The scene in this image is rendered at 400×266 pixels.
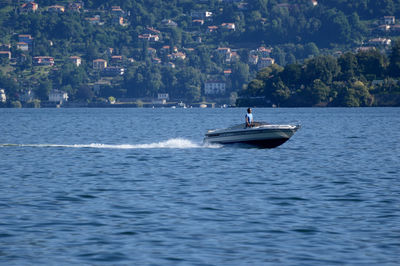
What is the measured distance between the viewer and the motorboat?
50844mm

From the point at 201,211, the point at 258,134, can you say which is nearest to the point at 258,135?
the point at 258,134

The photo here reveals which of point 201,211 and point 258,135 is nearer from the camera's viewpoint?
point 201,211

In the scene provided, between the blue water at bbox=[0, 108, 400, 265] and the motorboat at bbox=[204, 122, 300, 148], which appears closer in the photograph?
the blue water at bbox=[0, 108, 400, 265]

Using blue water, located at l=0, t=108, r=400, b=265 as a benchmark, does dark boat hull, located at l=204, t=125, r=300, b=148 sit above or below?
above

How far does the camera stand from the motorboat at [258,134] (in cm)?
5084

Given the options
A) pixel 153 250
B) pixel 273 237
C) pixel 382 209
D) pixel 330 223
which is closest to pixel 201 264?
pixel 153 250

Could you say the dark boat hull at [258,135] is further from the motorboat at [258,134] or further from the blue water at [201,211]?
the blue water at [201,211]

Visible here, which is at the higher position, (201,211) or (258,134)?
(258,134)

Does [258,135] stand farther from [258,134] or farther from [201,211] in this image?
[201,211]

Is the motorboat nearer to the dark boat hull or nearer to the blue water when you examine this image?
the dark boat hull

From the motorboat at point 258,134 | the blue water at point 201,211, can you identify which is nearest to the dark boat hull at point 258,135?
the motorboat at point 258,134

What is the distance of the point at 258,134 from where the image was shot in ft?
168

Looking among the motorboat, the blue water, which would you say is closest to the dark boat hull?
the motorboat

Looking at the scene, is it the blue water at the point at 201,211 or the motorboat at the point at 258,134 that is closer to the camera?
the blue water at the point at 201,211
